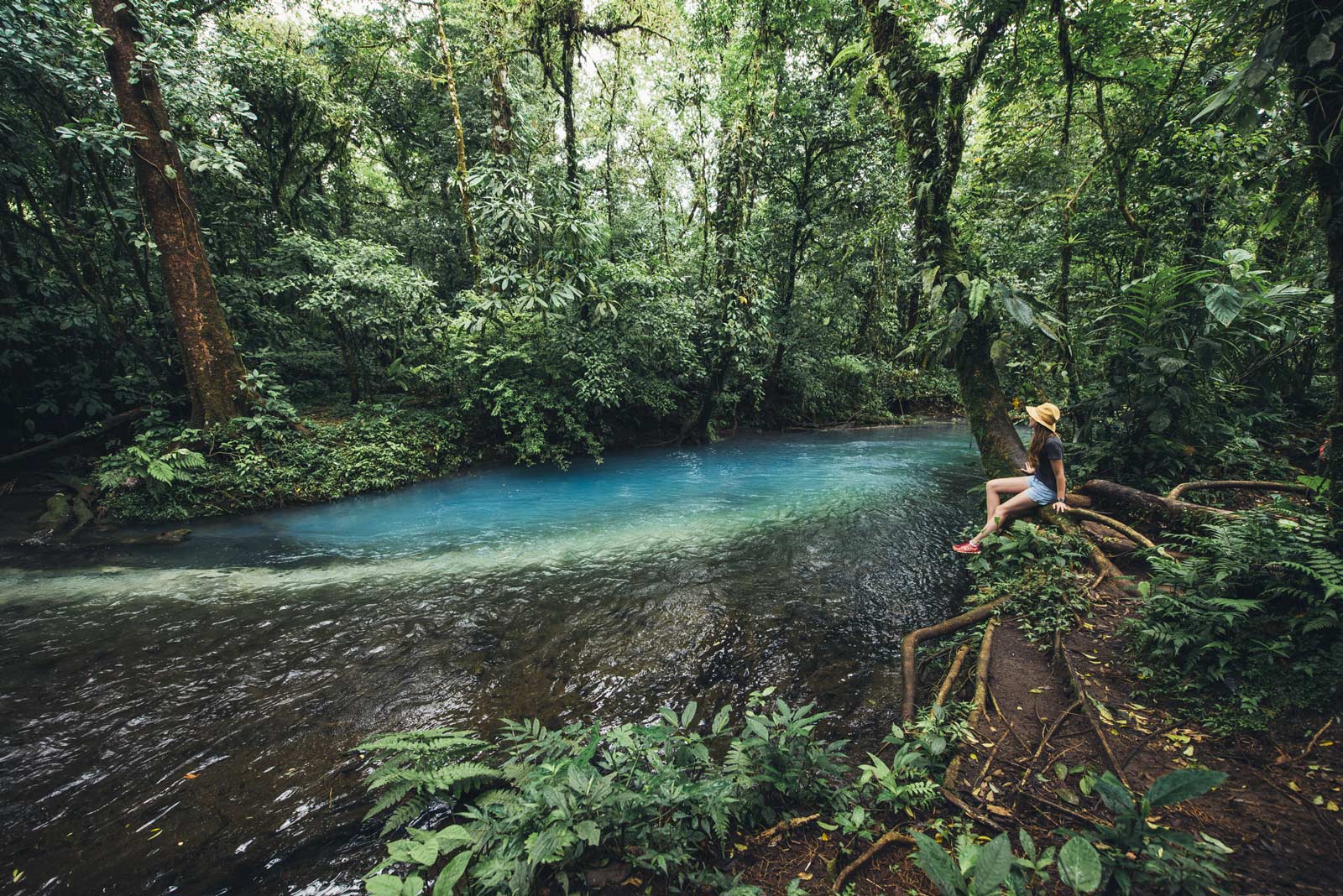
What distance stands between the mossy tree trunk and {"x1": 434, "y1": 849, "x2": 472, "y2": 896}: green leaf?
6655 millimetres

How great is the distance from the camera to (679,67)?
1588 cm

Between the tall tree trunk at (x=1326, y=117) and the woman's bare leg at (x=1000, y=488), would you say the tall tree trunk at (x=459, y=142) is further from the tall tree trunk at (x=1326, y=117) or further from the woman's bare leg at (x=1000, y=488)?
the tall tree trunk at (x=1326, y=117)

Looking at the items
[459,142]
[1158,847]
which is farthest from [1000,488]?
[459,142]

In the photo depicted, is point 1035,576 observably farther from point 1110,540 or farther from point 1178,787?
point 1178,787

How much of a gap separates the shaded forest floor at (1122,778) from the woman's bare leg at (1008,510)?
231cm

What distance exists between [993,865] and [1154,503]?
17.7ft

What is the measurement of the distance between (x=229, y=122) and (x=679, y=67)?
42.7 ft

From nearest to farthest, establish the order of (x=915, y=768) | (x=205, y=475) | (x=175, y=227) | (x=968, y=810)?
(x=968, y=810) < (x=915, y=768) < (x=205, y=475) < (x=175, y=227)

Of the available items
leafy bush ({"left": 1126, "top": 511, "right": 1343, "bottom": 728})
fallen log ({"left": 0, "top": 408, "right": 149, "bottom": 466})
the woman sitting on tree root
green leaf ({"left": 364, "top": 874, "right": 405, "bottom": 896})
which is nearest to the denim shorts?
the woman sitting on tree root

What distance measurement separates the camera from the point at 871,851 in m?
2.06

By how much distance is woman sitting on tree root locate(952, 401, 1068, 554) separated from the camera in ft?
16.8

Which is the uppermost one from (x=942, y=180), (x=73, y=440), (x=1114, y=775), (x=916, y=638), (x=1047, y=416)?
(x=942, y=180)

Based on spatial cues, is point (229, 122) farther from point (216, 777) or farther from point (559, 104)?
point (216, 777)

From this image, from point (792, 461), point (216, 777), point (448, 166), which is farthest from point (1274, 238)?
point (448, 166)
